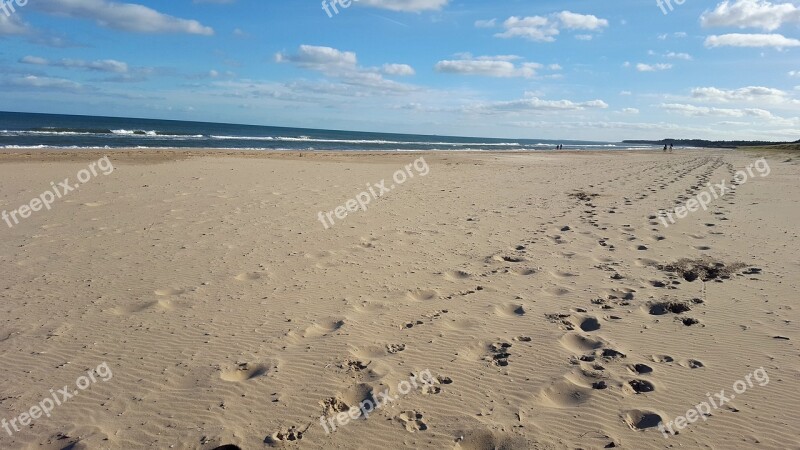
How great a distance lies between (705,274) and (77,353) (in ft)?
24.9

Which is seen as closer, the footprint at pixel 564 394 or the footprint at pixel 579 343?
the footprint at pixel 564 394

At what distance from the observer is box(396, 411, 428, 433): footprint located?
3498 mm

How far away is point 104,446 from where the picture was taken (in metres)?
3.32

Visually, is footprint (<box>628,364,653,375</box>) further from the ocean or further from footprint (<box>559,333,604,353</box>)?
the ocean

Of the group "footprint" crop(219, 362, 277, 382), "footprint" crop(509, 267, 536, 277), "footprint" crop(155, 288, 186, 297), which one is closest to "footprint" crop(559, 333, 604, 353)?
"footprint" crop(509, 267, 536, 277)

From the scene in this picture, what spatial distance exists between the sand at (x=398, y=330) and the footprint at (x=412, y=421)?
0.06ft

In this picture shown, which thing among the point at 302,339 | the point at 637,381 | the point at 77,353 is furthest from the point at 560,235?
the point at 77,353

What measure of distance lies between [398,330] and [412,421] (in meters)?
1.51

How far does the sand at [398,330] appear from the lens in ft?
11.6

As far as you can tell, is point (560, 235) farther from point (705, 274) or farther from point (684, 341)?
point (684, 341)

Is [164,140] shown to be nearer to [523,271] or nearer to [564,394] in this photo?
[523,271]

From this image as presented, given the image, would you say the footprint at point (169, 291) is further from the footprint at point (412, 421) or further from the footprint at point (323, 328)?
the footprint at point (412, 421)

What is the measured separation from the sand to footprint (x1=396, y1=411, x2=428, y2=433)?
0.06 ft

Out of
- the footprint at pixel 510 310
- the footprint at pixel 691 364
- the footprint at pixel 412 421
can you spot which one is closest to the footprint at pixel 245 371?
the footprint at pixel 412 421
